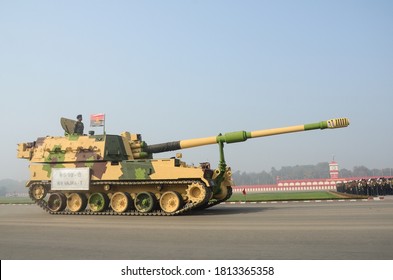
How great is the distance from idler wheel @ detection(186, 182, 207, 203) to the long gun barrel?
9.53 ft

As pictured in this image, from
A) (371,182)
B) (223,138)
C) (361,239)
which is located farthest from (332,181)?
(361,239)

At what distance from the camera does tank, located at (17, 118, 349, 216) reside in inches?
585

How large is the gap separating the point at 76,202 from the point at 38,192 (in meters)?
2.05

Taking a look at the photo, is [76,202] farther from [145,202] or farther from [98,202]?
[145,202]

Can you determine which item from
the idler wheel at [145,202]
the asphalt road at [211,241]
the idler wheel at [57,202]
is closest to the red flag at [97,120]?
the idler wheel at [57,202]

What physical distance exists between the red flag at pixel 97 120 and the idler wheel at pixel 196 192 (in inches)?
253

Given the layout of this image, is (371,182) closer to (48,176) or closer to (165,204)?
(165,204)

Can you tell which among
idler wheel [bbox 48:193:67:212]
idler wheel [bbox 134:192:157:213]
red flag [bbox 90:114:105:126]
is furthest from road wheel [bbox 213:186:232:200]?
idler wheel [bbox 48:193:67:212]

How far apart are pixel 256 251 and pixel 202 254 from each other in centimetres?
100

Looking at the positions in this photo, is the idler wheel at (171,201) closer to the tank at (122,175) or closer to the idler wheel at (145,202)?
the tank at (122,175)

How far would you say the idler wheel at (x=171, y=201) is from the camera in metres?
14.6

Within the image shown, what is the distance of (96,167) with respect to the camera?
640 inches

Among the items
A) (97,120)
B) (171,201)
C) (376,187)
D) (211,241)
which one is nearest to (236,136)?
(171,201)

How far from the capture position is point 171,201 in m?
14.9
